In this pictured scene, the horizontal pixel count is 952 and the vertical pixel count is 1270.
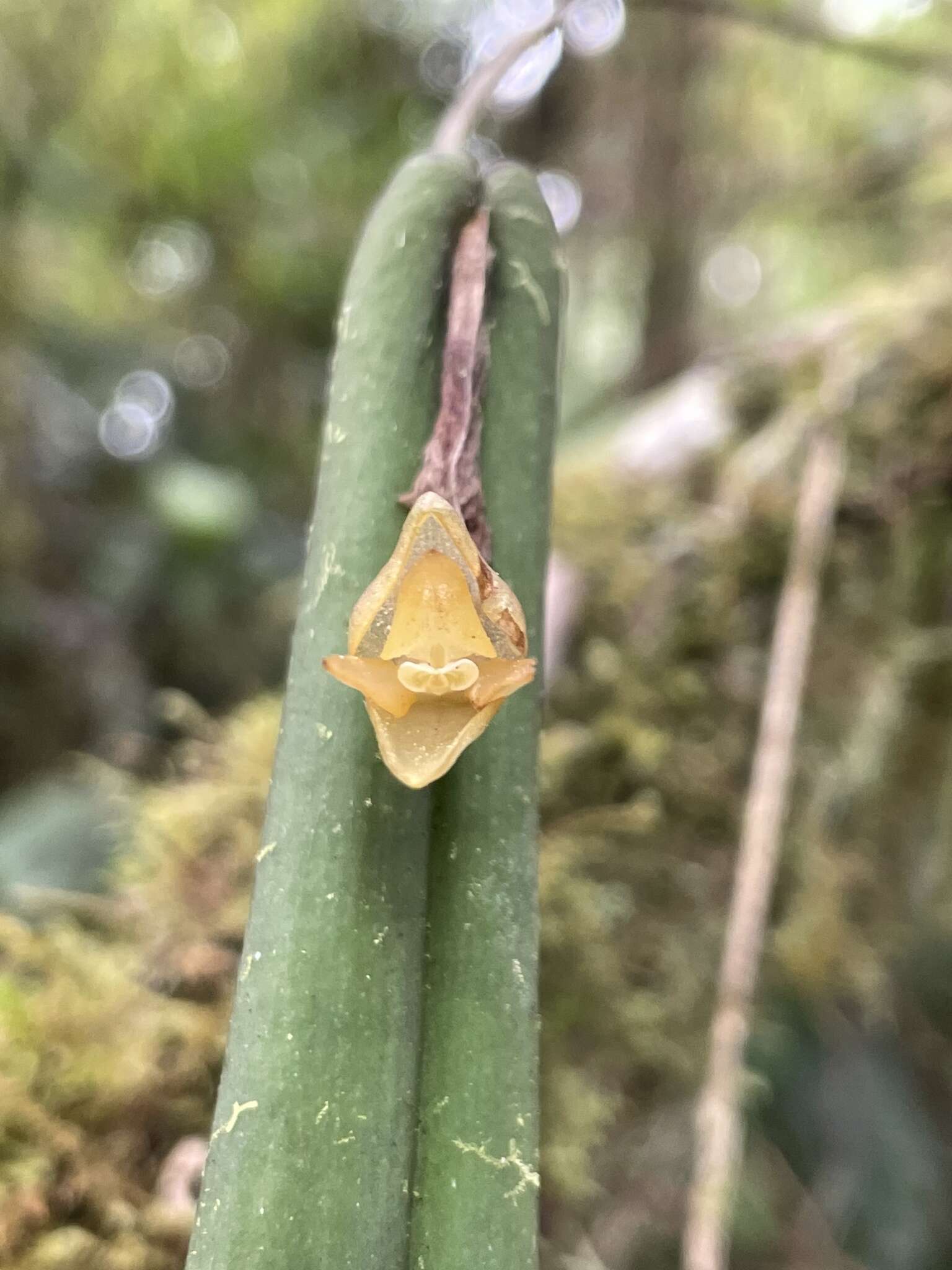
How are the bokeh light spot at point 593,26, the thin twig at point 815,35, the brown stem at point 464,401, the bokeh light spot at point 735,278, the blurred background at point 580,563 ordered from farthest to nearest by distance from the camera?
the bokeh light spot at point 735,278 → the bokeh light spot at point 593,26 → the thin twig at point 815,35 → the blurred background at point 580,563 → the brown stem at point 464,401

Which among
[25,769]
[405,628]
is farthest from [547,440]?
[25,769]

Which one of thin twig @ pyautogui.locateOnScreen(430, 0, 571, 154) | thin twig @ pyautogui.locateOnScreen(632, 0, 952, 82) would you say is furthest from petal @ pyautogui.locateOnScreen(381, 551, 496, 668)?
thin twig @ pyautogui.locateOnScreen(632, 0, 952, 82)

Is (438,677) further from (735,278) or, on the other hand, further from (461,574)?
(735,278)

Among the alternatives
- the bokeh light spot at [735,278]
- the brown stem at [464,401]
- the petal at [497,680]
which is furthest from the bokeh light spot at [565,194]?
the petal at [497,680]

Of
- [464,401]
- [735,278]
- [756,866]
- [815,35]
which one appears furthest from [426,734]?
[735,278]

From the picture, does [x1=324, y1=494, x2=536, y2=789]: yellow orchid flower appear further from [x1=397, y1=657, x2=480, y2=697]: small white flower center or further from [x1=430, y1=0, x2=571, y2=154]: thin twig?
[x1=430, y1=0, x2=571, y2=154]: thin twig

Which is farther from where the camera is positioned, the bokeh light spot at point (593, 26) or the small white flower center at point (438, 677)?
the bokeh light spot at point (593, 26)

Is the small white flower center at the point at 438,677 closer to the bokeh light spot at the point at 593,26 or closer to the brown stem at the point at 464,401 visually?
the brown stem at the point at 464,401
